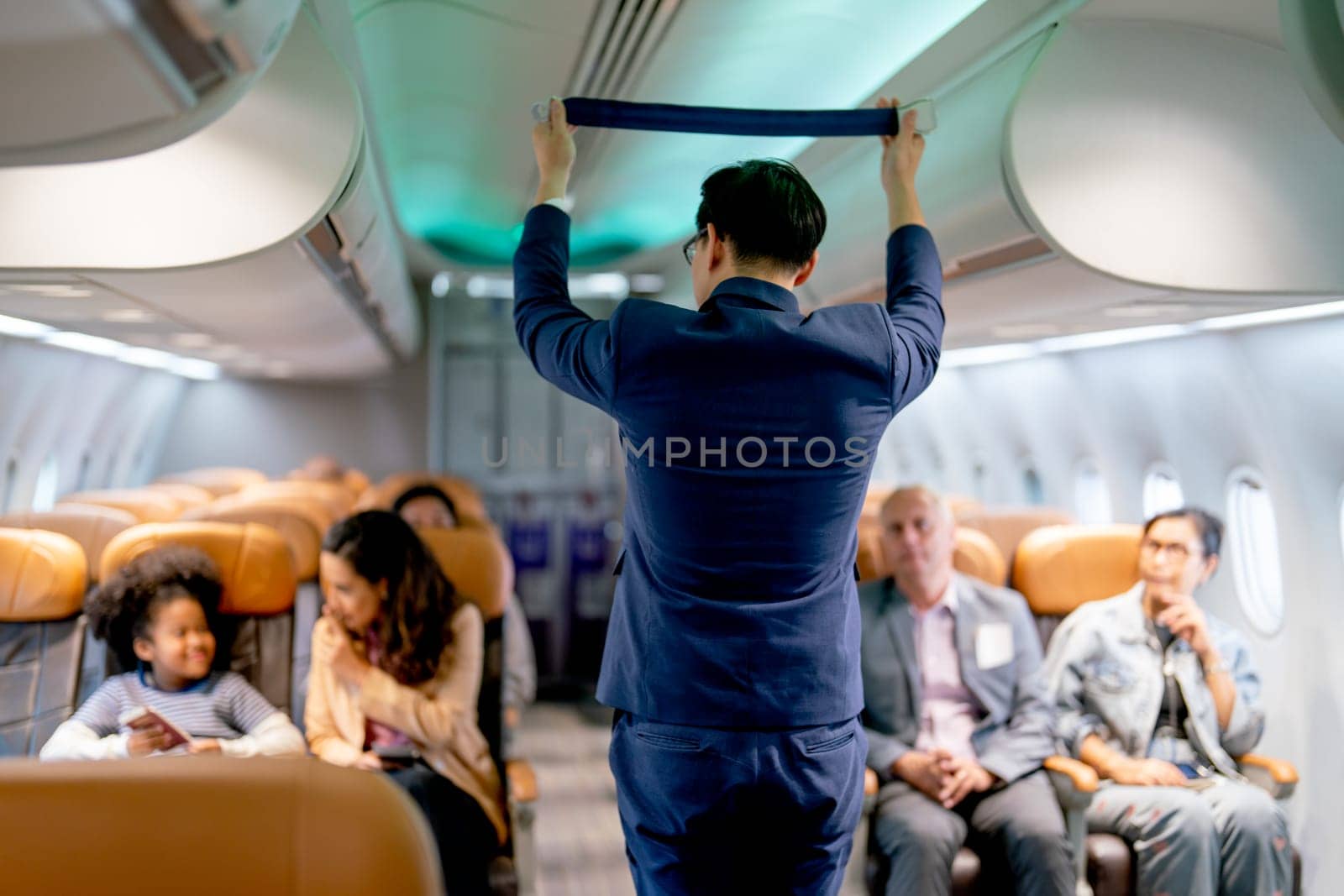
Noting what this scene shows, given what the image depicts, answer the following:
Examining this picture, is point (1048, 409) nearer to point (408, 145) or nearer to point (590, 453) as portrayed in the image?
point (590, 453)

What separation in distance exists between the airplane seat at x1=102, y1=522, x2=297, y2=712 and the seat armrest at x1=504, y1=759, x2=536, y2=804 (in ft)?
2.36

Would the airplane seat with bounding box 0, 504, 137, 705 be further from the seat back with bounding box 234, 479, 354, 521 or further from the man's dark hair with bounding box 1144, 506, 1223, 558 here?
the man's dark hair with bounding box 1144, 506, 1223, 558

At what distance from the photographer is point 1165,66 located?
2.36 meters

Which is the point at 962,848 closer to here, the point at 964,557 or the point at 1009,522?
the point at 964,557

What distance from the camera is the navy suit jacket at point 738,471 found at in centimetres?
161

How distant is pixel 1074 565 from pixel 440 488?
2708 mm

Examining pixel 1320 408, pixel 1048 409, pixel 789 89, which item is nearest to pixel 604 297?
pixel 789 89

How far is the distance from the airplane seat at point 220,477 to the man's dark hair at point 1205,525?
4505 mm

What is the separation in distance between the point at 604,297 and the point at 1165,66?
331 cm

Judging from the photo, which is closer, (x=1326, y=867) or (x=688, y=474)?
(x=688, y=474)

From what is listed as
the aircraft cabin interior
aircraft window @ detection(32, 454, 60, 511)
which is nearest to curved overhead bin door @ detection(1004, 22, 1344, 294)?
the aircraft cabin interior

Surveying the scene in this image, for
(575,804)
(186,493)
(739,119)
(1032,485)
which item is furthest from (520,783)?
(1032,485)

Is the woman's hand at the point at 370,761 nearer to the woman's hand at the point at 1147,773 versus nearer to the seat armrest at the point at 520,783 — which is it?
the seat armrest at the point at 520,783

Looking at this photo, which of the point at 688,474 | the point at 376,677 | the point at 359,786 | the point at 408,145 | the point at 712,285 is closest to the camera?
the point at 359,786
